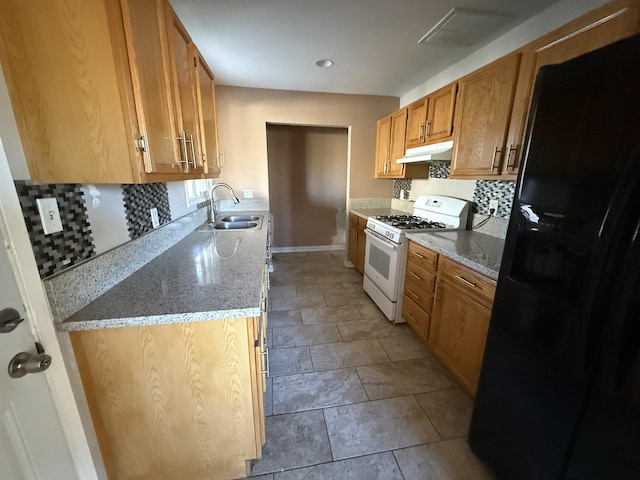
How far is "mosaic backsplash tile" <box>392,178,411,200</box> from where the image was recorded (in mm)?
3480

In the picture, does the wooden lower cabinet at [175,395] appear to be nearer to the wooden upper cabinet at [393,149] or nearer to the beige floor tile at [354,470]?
the beige floor tile at [354,470]

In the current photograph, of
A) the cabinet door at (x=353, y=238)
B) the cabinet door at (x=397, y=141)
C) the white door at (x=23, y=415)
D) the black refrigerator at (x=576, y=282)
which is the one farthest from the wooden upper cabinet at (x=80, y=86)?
the cabinet door at (x=353, y=238)

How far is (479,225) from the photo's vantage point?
2238 millimetres

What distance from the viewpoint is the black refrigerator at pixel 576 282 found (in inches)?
28.0

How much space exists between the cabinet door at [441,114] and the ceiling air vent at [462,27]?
1.21 ft

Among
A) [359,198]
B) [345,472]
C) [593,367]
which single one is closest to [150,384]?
[345,472]

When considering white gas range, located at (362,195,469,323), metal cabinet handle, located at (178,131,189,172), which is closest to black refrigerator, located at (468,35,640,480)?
white gas range, located at (362,195,469,323)

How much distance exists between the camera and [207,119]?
1933mm

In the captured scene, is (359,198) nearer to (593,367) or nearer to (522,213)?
(522,213)

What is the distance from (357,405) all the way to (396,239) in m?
1.34

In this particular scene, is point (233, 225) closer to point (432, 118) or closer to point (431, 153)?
point (431, 153)

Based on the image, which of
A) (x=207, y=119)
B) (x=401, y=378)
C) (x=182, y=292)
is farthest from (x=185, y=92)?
(x=401, y=378)

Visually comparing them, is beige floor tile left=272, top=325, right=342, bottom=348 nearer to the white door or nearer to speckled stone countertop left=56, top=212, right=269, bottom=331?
speckled stone countertop left=56, top=212, right=269, bottom=331

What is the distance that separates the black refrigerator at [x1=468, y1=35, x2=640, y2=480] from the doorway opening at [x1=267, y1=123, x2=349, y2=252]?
11.7 feet
